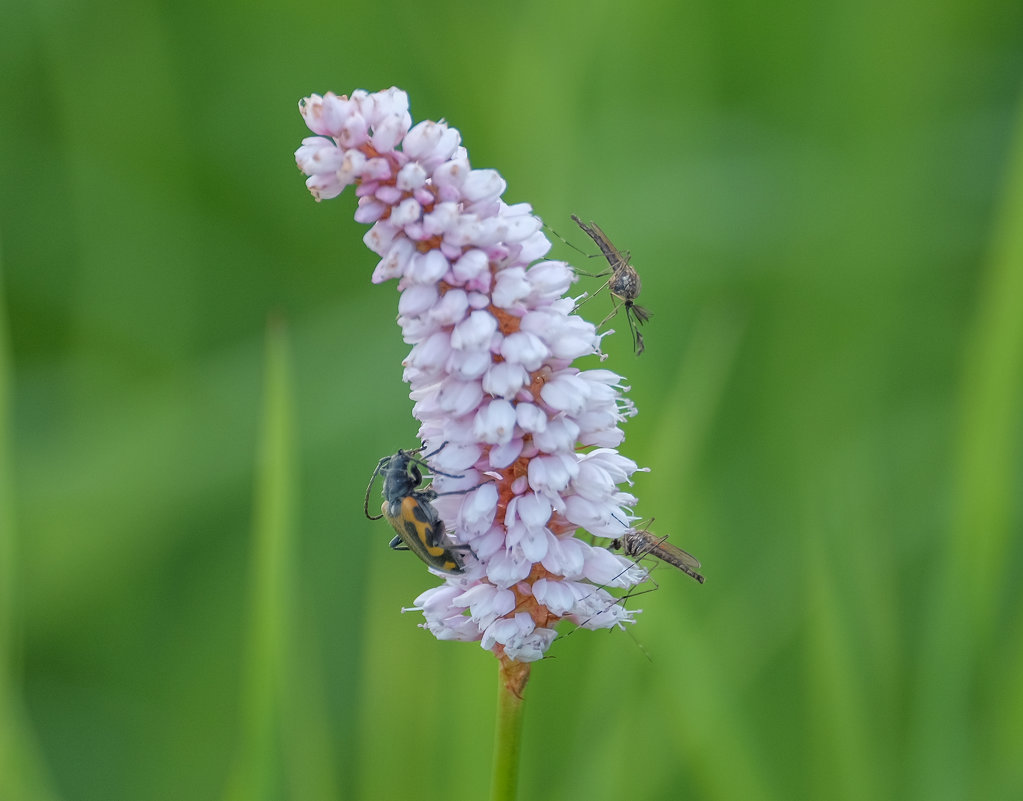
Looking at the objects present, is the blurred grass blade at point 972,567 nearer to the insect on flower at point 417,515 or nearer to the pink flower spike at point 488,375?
the pink flower spike at point 488,375

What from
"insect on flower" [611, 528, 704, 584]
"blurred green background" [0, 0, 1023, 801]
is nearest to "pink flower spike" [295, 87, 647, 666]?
"insect on flower" [611, 528, 704, 584]

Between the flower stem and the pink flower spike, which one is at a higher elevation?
the pink flower spike

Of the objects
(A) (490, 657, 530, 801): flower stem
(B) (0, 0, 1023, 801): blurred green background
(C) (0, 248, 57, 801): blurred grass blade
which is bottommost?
(A) (490, 657, 530, 801): flower stem

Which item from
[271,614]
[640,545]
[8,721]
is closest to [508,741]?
[640,545]

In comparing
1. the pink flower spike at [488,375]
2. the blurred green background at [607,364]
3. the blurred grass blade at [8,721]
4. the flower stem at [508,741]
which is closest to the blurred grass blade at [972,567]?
the blurred green background at [607,364]

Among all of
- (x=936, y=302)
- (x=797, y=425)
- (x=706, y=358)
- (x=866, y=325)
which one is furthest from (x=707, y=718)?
(x=936, y=302)

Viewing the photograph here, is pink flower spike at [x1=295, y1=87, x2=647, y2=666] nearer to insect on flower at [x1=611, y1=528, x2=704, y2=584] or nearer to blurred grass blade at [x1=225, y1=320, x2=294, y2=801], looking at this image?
insect on flower at [x1=611, y1=528, x2=704, y2=584]

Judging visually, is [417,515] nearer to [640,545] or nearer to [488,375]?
[488,375]

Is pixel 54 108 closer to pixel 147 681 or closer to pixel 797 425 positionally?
pixel 147 681
